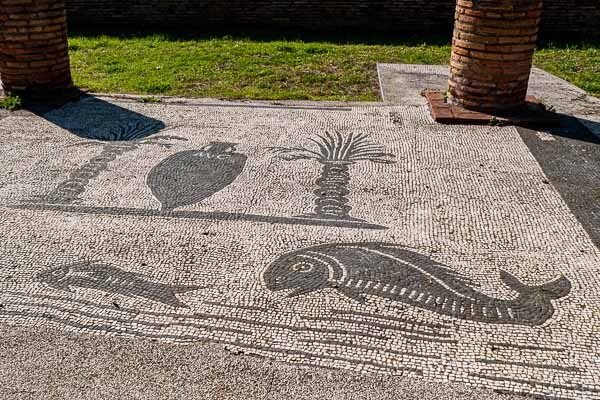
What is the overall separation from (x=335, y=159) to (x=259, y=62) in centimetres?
384

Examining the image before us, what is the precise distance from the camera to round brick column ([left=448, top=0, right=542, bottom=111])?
5289 millimetres

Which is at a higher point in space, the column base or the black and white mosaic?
the column base

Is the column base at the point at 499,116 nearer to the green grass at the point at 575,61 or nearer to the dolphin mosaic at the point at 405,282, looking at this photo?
the green grass at the point at 575,61

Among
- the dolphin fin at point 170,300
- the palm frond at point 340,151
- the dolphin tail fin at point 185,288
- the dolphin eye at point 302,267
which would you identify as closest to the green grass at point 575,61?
the palm frond at point 340,151

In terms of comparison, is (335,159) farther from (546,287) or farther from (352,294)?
(546,287)

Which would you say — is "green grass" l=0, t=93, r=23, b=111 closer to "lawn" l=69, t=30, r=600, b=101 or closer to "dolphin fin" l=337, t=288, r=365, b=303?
"lawn" l=69, t=30, r=600, b=101

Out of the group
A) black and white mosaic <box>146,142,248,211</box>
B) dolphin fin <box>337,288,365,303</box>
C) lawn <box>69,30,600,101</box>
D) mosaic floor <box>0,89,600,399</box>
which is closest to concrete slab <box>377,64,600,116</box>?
lawn <box>69,30,600,101</box>

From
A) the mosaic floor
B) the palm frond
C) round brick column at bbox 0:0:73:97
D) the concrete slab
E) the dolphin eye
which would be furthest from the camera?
the concrete slab

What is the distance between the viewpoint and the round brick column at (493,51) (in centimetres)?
529

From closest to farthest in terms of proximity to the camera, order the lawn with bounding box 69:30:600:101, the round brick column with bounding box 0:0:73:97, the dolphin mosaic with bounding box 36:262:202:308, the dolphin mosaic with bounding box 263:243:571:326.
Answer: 1. the dolphin mosaic with bounding box 263:243:571:326
2. the dolphin mosaic with bounding box 36:262:202:308
3. the round brick column with bounding box 0:0:73:97
4. the lawn with bounding box 69:30:600:101

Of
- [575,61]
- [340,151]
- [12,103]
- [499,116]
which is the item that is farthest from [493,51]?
[12,103]

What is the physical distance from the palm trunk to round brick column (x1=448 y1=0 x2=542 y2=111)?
1816 mm

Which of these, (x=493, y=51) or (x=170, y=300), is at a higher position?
(x=493, y=51)

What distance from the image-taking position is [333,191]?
409 cm
